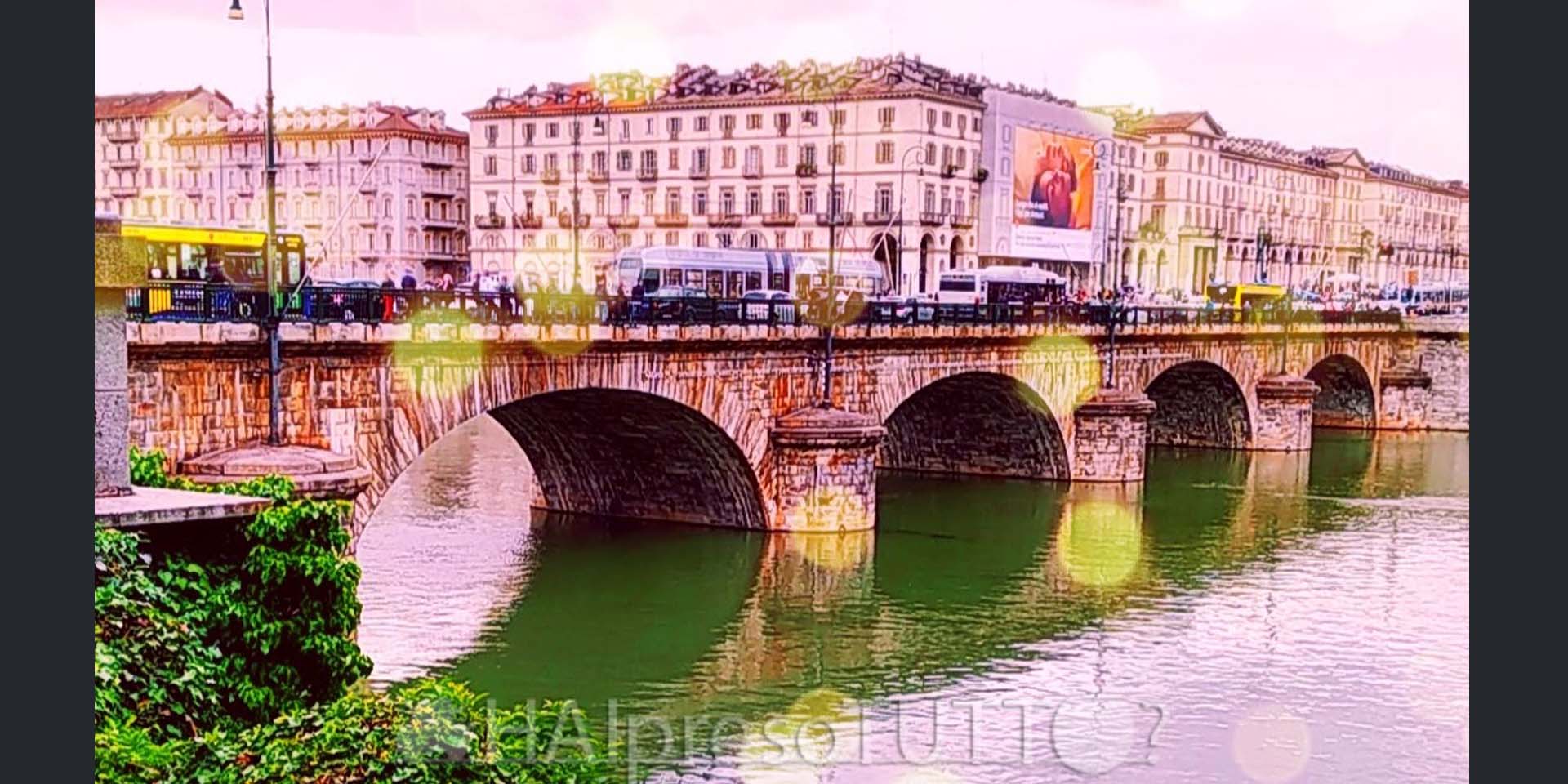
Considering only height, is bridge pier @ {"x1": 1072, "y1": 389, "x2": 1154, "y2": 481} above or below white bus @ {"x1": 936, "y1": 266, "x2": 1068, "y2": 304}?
below

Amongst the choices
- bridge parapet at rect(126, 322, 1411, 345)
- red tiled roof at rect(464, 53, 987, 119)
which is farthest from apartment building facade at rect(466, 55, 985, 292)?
bridge parapet at rect(126, 322, 1411, 345)

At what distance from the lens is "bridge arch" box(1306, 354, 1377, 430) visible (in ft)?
206

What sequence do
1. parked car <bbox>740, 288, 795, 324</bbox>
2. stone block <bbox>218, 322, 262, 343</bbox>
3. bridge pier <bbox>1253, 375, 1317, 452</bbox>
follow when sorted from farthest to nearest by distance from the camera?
bridge pier <bbox>1253, 375, 1317, 452</bbox>
parked car <bbox>740, 288, 795, 324</bbox>
stone block <bbox>218, 322, 262, 343</bbox>

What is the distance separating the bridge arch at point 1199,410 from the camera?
53.5m

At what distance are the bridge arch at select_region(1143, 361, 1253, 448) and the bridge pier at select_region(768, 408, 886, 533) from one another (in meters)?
21.4

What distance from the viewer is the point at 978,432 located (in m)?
45.5

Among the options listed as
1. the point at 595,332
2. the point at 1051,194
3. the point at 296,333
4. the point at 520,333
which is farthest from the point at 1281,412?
the point at 296,333

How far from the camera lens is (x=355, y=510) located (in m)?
23.8

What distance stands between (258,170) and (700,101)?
23.1m

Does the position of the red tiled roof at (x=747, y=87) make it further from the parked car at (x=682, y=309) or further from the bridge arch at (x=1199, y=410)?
the parked car at (x=682, y=309)

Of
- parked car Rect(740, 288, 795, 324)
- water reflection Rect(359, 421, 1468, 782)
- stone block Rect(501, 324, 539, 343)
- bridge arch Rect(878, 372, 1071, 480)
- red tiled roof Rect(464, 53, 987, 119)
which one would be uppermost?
red tiled roof Rect(464, 53, 987, 119)

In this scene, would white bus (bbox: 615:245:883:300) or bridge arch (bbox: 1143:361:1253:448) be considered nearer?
bridge arch (bbox: 1143:361:1253:448)

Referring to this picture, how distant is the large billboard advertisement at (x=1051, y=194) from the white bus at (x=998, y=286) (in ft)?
56.5

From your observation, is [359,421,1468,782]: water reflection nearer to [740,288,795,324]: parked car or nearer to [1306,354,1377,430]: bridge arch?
[740,288,795,324]: parked car
